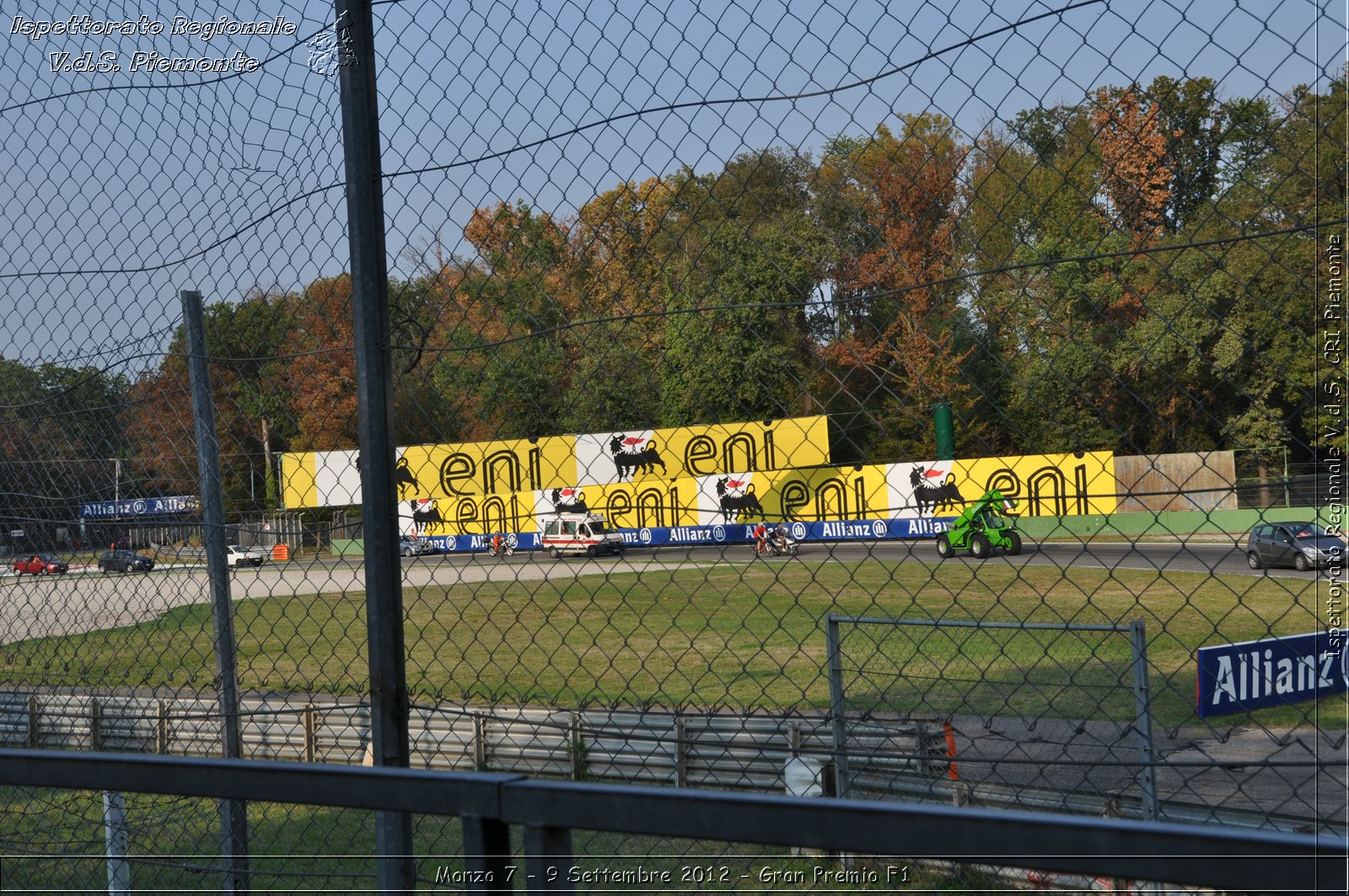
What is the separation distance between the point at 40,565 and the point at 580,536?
2.39m

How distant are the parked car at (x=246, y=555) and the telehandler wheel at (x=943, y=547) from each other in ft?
6.45

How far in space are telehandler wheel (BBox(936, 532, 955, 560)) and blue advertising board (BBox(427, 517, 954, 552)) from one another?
21mm

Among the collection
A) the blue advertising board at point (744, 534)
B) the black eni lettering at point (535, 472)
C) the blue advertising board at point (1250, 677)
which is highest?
the black eni lettering at point (535, 472)

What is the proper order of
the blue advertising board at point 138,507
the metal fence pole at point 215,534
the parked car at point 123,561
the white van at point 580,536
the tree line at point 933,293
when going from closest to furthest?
the tree line at point 933,293
the white van at point 580,536
the metal fence pole at point 215,534
the blue advertising board at point 138,507
the parked car at point 123,561

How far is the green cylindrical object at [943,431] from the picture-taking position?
1913mm

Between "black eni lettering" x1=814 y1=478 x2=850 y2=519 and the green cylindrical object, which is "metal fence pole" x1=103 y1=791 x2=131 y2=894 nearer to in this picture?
"black eni lettering" x1=814 y1=478 x2=850 y2=519

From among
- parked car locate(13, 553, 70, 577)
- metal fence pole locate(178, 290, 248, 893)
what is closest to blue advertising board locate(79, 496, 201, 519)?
metal fence pole locate(178, 290, 248, 893)

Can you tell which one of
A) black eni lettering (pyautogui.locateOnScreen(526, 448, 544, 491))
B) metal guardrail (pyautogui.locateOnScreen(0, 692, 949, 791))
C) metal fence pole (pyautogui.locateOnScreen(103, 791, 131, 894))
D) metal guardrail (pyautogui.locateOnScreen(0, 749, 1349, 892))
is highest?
black eni lettering (pyautogui.locateOnScreen(526, 448, 544, 491))

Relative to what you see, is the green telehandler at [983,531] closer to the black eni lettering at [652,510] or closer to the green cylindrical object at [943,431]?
the green cylindrical object at [943,431]

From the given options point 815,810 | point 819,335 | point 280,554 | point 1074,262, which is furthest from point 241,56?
point 815,810

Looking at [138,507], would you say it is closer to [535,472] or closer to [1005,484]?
[535,472]

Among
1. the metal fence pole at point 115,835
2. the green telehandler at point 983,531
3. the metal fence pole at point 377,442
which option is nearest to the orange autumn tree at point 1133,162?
the green telehandler at point 983,531

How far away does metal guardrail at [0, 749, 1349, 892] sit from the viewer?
2.88 ft

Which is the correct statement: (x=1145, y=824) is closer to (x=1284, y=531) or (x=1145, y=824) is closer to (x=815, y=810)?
(x=815, y=810)
